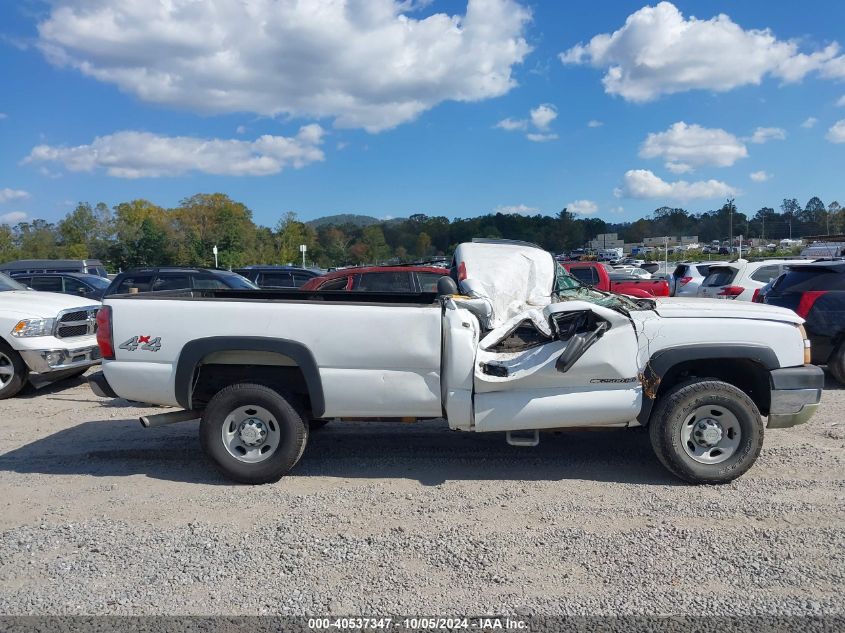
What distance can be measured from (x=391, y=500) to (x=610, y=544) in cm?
158

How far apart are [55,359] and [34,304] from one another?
94 centimetres

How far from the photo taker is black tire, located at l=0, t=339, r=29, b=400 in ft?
28.1

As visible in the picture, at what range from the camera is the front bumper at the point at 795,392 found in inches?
200

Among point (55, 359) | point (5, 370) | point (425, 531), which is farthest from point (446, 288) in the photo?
point (5, 370)

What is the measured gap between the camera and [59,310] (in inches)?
356

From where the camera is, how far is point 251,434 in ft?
17.1

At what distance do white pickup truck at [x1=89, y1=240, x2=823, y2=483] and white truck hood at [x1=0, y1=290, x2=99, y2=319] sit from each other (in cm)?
431

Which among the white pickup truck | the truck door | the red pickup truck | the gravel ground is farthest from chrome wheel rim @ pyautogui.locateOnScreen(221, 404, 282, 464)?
the red pickup truck

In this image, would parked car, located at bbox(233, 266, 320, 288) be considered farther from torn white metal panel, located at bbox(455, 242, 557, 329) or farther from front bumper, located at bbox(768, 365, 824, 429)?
front bumper, located at bbox(768, 365, 824, 429)

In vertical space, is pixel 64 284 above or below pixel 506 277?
below

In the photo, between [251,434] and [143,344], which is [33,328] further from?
[251,434]

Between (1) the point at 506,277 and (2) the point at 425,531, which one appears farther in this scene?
(1) the point at 506,277

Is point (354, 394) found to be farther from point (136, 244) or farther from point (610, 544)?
point (136, 244)

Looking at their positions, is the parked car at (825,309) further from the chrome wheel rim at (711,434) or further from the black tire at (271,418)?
the black tire at (271,418)
